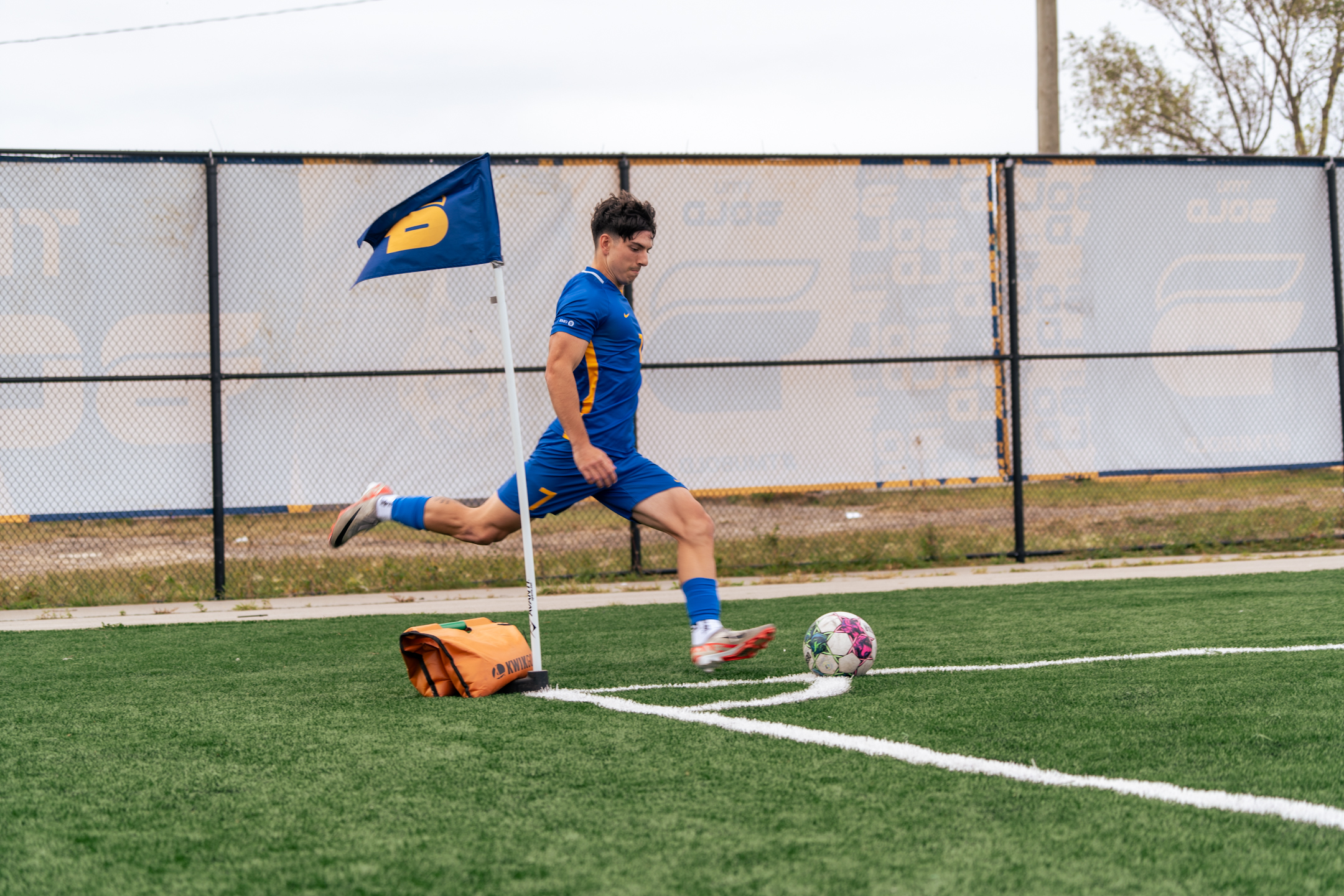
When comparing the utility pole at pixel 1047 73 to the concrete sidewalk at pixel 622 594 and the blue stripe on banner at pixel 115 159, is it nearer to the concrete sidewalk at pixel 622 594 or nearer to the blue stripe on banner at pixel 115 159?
the concrete sidewalk at pixel 622 594

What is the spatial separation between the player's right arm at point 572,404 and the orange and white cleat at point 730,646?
2.55 ft

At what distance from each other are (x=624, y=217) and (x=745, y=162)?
17.5ft

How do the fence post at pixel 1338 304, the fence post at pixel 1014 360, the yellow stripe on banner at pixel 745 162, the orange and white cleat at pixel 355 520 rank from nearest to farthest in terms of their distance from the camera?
the orange and white cleat at pixel 355 520 < the yellow stripe on banner at pixel 745 162 < the fence post at pixel 1014 360 < the fence post at pixel 1338 304

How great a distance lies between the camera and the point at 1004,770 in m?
3.08

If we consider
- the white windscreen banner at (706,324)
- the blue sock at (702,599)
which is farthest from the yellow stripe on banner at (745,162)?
the blue sock at (702,599)

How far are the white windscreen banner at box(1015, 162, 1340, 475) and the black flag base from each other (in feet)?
21.4

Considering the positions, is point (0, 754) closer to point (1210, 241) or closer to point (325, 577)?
point (325, 577)

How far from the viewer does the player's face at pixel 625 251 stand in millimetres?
4789

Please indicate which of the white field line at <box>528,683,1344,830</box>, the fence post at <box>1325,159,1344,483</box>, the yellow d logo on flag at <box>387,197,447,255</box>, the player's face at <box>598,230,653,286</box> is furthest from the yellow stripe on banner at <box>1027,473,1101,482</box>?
the yellow d logo on flag at <box>387,197,447,255</box>

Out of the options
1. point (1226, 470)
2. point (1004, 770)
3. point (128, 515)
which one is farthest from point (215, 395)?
point (1226, 470)

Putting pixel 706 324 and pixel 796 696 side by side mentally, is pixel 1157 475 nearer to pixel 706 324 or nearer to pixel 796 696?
pixel 706 324

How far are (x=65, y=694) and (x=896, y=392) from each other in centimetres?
698

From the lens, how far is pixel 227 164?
9141mm

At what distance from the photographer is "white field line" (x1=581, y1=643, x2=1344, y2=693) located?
4664mm
